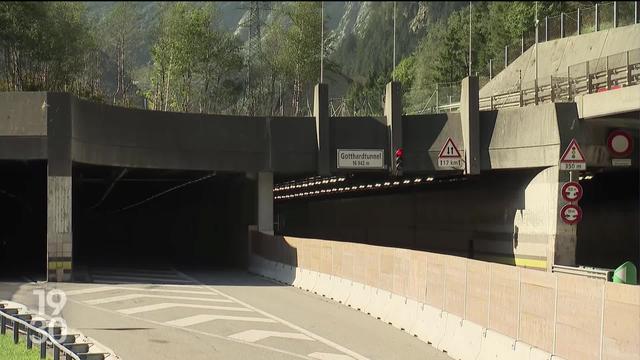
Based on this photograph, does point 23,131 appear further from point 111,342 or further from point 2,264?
point 111,342

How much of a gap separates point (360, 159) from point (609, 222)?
479 inches

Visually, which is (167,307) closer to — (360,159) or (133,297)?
(133,297)

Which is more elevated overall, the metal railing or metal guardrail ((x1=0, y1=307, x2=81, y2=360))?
the metal railing

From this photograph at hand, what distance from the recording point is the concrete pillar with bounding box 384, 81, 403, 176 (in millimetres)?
30078

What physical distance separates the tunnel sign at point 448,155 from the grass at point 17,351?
17429 millimetres

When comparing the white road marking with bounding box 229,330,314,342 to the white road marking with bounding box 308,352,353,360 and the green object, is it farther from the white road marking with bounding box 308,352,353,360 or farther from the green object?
the green object

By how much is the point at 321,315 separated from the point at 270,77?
68.8 m

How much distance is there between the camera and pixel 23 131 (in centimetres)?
2469

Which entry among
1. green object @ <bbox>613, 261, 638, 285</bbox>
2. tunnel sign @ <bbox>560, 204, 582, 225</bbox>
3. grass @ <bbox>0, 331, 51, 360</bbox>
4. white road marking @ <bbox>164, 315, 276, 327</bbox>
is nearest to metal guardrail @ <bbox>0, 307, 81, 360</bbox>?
grass @ <bbox>0, 331, 51, 360</bbox>

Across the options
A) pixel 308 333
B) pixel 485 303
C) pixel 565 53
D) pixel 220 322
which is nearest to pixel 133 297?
pixel 220 322

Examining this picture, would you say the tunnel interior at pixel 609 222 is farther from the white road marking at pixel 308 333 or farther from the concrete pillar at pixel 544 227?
the white road marking at pixel 308 333

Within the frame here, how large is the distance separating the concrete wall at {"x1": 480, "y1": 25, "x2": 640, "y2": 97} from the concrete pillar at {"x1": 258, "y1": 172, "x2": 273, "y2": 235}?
855 inches

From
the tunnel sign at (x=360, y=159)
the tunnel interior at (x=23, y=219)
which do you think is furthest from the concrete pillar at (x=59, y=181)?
the tunnel sign at (x=360, y=159)

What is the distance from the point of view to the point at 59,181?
→ 976 inches
